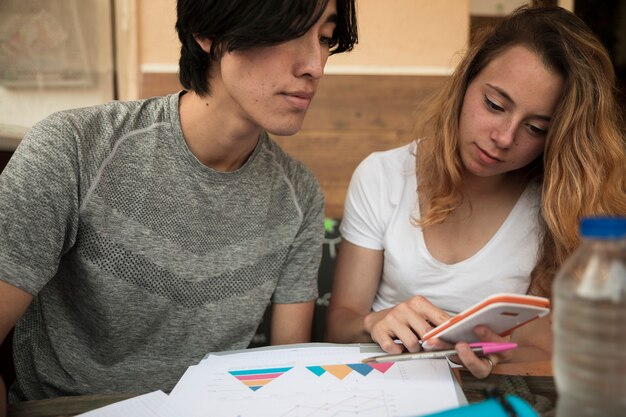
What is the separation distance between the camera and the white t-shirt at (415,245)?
124 cm

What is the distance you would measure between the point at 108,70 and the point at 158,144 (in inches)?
50.8

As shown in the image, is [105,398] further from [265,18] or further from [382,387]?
[265,18]

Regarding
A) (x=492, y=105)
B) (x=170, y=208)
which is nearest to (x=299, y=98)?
(x=170, y=208)

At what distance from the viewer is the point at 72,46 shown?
183cm

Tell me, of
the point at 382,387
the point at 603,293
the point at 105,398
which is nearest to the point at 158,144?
the point at 105,398

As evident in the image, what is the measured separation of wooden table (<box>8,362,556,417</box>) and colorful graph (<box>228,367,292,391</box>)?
0.45 feet

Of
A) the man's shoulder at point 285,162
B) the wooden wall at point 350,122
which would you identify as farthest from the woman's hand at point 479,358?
the wooden wall at point 350,122

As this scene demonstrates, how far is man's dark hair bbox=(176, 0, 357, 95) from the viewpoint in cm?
95

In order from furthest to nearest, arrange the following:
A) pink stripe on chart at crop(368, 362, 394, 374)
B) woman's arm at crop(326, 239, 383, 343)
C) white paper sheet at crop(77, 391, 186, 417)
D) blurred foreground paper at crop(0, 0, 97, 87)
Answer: blurred foreground paper at crop(0, 0, 97, 87) → woman's arm at crop(326, 239, 383, 343) → pink stripe on chart at crop(368, 362, 394, 374) → white paper sheet at crop(77, 391, 186, 417)

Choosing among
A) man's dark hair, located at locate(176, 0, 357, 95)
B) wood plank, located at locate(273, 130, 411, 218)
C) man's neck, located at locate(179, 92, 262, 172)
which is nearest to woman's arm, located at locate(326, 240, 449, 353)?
man's neck, located at locate(179, 92, 262, 172)

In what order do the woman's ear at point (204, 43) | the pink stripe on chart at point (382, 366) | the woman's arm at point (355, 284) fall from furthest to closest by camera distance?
the woman's arm at point (355, 284)
the woman's ear at point (204, 43)
the pink stripe on chart at point (382, 366)

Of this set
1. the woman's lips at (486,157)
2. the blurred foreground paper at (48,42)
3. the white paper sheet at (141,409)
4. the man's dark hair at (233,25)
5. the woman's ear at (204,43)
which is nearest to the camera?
the white paper sheet at (141,409)

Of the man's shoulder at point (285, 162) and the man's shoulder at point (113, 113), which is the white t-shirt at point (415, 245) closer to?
the man's shoulder at point (285, 162)

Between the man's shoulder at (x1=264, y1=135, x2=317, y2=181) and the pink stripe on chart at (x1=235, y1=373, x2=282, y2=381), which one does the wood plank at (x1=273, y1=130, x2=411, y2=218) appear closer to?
the man's shoulder at (x1=264, y1=135, x2=317, y2=181)
